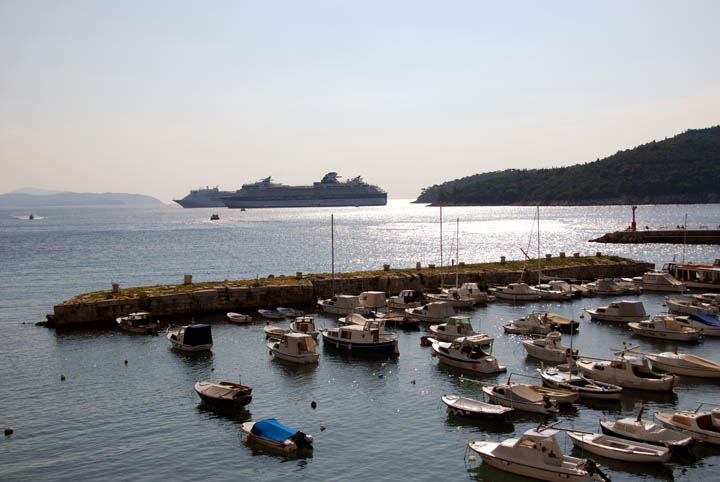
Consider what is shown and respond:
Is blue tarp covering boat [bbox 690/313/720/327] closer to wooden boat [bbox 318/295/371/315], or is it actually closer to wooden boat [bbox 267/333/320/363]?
wooden boat [bbox 318/295/371/315]

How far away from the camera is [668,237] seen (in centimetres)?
8150

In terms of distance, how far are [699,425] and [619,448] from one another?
292cm

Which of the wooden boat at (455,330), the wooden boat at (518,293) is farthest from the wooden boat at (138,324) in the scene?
the wooden boat at (518,293)

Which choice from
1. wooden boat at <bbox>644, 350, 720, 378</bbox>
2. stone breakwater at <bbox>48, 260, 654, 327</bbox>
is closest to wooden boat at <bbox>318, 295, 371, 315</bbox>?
stone breakwater at <bbox>48, 260, 654, 327</bbox>

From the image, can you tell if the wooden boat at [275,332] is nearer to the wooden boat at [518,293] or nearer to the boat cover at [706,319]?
the wooden boat at [518,293]

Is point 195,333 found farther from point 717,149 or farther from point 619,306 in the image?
point 717,149

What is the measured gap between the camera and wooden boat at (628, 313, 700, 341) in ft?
95.9

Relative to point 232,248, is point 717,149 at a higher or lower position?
higher

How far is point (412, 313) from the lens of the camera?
34.4m

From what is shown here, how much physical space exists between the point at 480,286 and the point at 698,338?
55.4 feet

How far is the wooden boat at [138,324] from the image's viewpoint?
3200cm

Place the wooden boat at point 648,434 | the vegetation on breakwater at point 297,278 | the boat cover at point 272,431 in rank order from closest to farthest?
the wooden boat at point 648,434 < the boat cover at point 272,431 < the vegetation on breakwater at point 297,278

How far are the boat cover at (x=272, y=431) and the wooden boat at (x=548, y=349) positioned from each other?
12.7m

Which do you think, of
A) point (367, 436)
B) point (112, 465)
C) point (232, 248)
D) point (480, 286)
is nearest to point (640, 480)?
point (367, 436)
